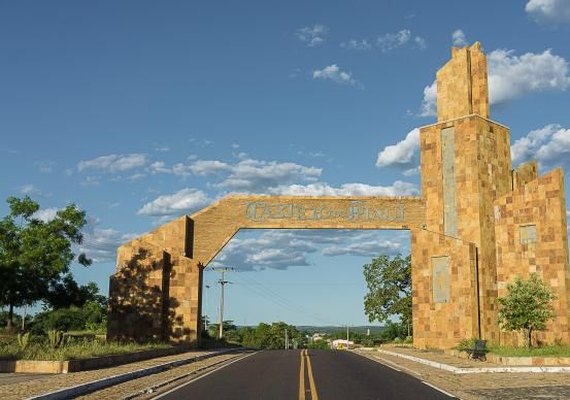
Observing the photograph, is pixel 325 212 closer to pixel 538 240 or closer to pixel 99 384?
pixel 538 240

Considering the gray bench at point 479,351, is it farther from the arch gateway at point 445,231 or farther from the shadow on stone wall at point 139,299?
the shadow on stone wall at point 139,299

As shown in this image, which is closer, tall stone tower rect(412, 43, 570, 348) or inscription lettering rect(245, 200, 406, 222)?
tall stone tower rect(412, 43, 570, 348)

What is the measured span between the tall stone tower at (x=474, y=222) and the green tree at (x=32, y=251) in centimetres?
2018

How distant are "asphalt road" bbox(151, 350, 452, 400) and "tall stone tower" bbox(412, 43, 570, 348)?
48.0 feet

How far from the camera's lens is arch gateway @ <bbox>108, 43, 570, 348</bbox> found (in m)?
34.0

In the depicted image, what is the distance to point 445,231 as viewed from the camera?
3744 cm

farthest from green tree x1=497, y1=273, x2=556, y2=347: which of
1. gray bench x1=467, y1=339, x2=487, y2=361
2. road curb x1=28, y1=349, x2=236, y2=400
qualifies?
road curb x1=28, y1=349, x2=236, y2=400

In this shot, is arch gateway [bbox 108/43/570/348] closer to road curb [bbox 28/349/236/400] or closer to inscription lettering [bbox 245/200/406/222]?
inscription lettering [bbox 245/200/406/222]

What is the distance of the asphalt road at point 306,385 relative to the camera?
1395 cm

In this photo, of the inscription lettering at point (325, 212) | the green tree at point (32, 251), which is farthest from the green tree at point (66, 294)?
the inscription lettering at point (325, 212)

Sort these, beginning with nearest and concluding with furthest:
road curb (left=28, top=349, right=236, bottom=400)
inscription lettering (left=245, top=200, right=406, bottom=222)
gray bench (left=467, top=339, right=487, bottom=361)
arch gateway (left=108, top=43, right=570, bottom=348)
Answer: road curb (left=28, top=349, right=236, bottom=400) → gray bench (left=467, top=339, right=487, bottom=361) → arch gateway (left=108, top=43, right=570, bottom=348) → inscription lettering (left=245, top=200, right=406, bottom=222)

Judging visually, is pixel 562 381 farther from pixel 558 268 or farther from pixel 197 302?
pixel 197 302

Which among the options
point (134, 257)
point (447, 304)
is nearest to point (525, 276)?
point (447, 304)

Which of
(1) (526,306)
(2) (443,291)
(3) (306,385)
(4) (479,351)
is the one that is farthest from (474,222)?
(3) (306,385)
